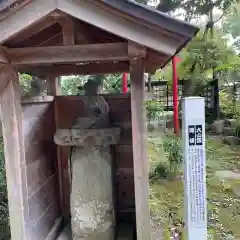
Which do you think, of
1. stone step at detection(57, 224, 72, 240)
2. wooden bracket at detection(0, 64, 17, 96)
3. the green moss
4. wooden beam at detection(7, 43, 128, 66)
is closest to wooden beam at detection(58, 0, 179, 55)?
wooden beam at detection(7, 43, 128, 66)

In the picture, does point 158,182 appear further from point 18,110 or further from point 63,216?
point 18,110

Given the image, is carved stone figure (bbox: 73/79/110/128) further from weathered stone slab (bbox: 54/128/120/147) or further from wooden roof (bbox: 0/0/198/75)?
wooden roof (bbox: 0/0/198/75)

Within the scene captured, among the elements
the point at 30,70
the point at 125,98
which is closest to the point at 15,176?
the point at 30,70

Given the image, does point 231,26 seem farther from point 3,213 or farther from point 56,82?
point 3,213

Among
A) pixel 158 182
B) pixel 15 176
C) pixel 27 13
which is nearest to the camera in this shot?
pixel 27 13

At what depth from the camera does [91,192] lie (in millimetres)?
3076

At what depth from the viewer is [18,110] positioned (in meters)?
2.62

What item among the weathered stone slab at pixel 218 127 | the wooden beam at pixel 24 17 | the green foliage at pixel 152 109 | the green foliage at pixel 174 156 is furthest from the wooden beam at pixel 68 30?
the weathered stone slab at pixel 218 127

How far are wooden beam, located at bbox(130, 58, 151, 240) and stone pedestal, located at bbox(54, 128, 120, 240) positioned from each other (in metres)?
0.56

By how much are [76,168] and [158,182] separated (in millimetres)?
3396

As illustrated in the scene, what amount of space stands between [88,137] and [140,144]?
1.91 feet

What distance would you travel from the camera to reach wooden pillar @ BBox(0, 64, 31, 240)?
256 centimetres

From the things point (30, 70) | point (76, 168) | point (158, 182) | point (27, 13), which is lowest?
point (158, 182)

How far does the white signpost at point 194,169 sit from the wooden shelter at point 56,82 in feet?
1.61
